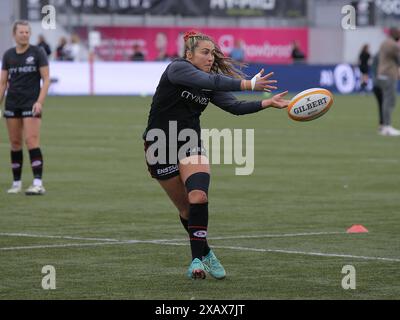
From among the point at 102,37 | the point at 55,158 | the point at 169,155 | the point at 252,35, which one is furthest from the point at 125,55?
the point at 169,155

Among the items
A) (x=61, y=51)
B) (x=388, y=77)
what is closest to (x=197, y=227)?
(x=388, y=77)

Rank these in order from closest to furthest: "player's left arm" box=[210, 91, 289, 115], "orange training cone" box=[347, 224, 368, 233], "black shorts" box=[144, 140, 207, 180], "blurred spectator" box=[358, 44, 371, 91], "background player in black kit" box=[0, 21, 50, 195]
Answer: "player's left arm" box=[210, 91, 289, 115] → "black shorts" box=[144, 140, 207, 180] → "orange training cone" box=[347, 224, 368, 233] → "background player in black kit" box=[0, 21, 50, 195] → "blurred spectator" box=[358, 44, 371, 91]

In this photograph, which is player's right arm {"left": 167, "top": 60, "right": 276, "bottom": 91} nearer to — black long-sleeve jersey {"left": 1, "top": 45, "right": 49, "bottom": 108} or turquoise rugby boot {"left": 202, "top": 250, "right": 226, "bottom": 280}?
turquoise rugby boot {"left": 202, "top": 250, "right": 226, "bottom": 280}

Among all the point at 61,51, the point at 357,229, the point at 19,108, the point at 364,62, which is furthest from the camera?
the point at 364,62

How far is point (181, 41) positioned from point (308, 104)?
46.5 meters

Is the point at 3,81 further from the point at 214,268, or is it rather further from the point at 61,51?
the point at 61,51

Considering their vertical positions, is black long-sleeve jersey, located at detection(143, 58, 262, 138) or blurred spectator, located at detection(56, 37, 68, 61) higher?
blurred spectator, located at detection(56, 37, 68, 61)

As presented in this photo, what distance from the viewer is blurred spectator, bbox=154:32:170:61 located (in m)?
52.8

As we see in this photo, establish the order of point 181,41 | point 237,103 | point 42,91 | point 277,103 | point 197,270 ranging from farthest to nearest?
point 181,41
point 42,91
point 237,103
point 197,270
point 277,103

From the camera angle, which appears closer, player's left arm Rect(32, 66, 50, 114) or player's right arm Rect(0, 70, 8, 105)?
player's left arm Rect(32, 66, 50, 114)

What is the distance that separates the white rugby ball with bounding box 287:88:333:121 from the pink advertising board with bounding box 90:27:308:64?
43182mm

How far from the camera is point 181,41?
5641 centimetres

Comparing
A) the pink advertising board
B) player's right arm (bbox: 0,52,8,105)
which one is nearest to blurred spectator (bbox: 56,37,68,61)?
the pink advertising board
